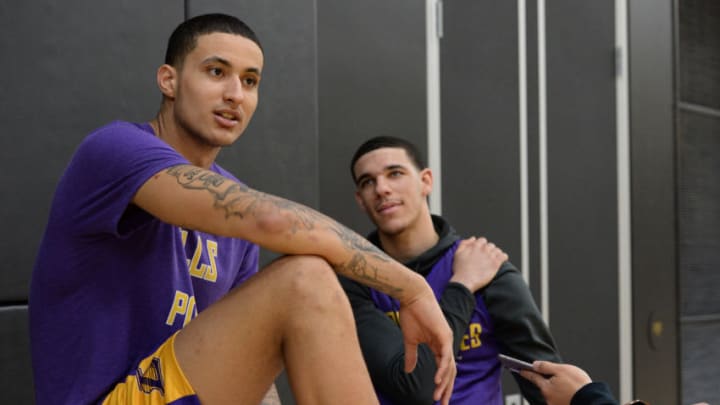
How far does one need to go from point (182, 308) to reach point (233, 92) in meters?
0.48

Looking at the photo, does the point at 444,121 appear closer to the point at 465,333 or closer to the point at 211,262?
the point at 465,333

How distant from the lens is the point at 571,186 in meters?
3.33

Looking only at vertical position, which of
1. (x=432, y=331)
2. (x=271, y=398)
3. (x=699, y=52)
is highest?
(x=699, y=52)

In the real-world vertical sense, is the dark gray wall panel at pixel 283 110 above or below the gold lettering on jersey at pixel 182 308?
above

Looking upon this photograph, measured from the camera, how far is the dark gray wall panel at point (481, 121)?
9.44ft

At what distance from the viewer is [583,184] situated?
338cm

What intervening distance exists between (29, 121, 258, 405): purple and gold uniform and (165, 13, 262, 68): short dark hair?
1.08 ft

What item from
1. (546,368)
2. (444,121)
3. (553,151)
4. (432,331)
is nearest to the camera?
(432,331)

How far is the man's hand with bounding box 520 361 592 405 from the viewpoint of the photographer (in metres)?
1.50

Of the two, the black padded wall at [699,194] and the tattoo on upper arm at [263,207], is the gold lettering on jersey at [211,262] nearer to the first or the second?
the tattoo on upper arm at [263,207]

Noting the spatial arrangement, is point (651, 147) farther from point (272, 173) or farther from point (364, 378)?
point (364, 378)

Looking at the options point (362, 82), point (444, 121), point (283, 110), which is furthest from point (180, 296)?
point (444, 121)

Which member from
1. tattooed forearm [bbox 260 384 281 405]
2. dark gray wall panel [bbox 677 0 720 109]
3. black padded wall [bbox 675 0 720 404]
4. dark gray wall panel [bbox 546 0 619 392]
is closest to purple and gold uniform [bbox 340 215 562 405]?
tattooed forearm [bbox 260 384 281 405]

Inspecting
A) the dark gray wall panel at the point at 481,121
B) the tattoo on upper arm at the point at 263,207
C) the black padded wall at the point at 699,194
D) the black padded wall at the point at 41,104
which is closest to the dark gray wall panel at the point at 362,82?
the dark gray wall panel at the point at 481,121
